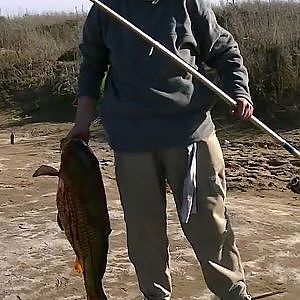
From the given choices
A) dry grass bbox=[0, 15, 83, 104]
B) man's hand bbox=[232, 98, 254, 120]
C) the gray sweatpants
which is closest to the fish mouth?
the gray sweatpants

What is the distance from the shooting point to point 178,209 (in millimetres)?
3109

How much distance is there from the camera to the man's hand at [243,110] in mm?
2873

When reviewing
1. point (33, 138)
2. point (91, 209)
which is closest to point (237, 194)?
point (91, 209)

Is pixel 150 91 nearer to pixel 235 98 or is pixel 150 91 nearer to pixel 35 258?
pixel 235 98

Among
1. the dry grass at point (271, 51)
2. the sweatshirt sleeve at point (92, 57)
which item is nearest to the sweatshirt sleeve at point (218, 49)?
the sweatshirt sleeve at point (92, 57)

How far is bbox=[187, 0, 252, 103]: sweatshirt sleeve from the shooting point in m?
3.00

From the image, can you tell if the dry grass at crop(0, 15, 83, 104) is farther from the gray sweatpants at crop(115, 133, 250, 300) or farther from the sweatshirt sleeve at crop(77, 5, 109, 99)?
the gray sweatpants at crop(115, 133, 250, 300)

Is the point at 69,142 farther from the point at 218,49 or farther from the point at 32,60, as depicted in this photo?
the point at 32,60

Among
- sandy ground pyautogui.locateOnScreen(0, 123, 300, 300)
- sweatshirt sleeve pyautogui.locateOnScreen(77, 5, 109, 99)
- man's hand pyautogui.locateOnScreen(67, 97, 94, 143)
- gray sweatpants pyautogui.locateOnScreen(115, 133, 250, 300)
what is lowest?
sandy ground pyautogui.locateOnScreen(0, 123, 300, 300)

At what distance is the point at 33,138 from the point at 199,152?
28.0ft

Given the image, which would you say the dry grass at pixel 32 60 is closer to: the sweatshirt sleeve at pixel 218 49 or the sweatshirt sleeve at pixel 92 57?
the sweatshirt sleeve at pixel 92 57

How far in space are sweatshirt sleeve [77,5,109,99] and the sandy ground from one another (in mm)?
1395

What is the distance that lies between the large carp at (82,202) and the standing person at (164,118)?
203mm

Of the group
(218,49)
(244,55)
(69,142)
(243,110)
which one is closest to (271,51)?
(244,55)
